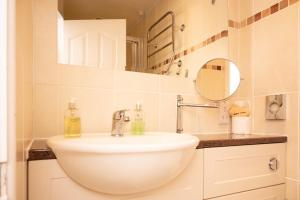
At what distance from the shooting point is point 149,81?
3.51ft

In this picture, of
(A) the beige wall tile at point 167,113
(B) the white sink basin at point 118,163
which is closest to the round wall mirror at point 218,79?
(A) the beige wall tile at point 167,113

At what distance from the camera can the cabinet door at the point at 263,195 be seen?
0.89 meters

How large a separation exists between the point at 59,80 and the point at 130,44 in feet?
1.24

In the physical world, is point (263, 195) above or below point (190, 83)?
below

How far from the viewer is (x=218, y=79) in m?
1.19

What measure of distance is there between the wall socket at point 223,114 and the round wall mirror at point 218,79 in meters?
0.06

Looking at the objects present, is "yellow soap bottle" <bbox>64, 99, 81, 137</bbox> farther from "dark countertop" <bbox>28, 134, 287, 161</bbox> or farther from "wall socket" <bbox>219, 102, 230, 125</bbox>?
"wall socket" <bbox>219, 102, 230, 125</bbox>

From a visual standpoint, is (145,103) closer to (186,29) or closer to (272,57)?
(186,29)

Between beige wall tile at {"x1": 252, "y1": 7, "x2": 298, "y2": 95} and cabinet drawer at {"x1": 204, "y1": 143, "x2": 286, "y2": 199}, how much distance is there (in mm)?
317

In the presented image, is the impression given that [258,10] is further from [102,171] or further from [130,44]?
[102,171]

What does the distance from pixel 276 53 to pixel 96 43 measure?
92 centimetres

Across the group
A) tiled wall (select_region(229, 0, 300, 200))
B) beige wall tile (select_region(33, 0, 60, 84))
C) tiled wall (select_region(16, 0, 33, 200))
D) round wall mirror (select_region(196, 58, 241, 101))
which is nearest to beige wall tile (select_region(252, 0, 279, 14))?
tiled wall (select_region(229, 0, 300, 200))

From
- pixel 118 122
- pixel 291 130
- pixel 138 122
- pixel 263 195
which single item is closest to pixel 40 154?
pixel 118 122

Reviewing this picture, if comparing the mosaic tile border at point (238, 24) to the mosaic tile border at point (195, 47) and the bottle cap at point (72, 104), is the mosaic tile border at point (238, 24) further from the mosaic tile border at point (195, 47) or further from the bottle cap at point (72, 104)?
the bottle cap at point (72, 104)
